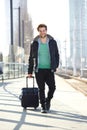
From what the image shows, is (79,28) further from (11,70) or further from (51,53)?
(51,53)

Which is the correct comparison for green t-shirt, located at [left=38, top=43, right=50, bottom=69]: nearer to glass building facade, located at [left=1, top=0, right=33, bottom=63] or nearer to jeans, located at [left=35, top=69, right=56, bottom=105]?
jeans, located at [left=35, top=69, right=56, bottom=105]

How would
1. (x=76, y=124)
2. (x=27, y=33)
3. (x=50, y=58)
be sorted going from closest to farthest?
(x=76, y=124)
(x=50, y=58)
(x=27, y=33)

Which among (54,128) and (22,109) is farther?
(22,109)

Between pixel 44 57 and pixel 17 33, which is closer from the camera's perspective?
pixel 44 57

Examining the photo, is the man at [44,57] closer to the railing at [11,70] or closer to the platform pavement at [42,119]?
the platform pavement at [42,119]

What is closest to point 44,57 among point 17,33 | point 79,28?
point 17,33

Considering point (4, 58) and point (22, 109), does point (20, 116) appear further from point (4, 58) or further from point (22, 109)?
point (4, 58)

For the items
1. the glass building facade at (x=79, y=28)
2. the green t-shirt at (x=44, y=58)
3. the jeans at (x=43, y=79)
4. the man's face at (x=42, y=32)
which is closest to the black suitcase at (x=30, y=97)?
the jeans at (x=43, y=79)

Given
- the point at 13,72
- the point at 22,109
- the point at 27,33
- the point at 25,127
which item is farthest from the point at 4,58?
the point at 25,127

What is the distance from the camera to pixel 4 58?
49125mm

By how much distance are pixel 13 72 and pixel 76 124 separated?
38398mm

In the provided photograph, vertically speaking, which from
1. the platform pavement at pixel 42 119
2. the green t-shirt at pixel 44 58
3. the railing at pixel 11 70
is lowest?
the railing at pixel 11 70

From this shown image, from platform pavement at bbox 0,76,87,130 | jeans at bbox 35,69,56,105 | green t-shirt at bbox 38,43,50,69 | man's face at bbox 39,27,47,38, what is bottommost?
platform pavement at bbox 0,76,87,130

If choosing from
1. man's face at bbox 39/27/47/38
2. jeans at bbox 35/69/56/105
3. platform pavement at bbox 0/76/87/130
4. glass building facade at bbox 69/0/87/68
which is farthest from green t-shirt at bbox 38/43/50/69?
glass building facade at bbox 69/0/87/68
